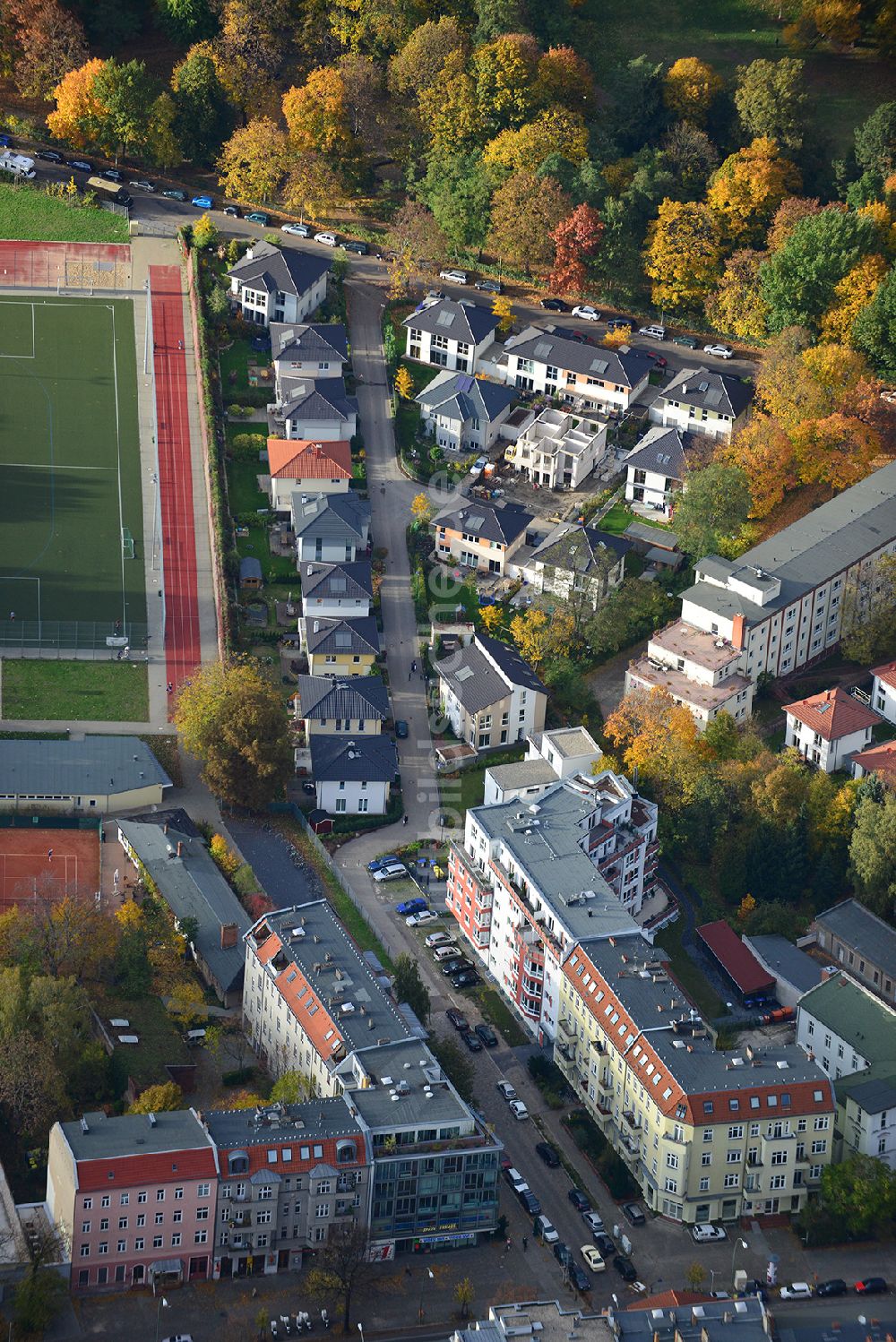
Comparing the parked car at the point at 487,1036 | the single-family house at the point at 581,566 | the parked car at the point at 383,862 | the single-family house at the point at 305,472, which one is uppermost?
the single-family house at the point at 305,472

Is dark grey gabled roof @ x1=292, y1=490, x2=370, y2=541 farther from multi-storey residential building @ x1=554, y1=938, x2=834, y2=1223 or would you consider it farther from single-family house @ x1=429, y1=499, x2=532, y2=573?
multi-storey residential building @ x1=554, y1=938, x2=834, y2=1223

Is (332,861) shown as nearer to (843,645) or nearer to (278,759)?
(278,759)

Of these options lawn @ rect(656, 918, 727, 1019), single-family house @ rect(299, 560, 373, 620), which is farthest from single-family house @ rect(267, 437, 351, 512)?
lawn @ rect(656, 918, 727, 1019)

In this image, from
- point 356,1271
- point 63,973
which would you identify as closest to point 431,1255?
point 356,1271

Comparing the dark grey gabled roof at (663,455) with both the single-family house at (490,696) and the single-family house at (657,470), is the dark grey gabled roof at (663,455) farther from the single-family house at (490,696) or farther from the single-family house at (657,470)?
the single-family house at (490,696)

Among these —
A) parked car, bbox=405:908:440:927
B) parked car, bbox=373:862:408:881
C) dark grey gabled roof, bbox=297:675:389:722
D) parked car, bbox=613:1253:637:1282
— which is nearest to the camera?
parked car, bbox=613:1253:637:1282

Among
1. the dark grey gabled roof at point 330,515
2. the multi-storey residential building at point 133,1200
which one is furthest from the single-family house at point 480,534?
the multi-storey residential building at point 133,1200

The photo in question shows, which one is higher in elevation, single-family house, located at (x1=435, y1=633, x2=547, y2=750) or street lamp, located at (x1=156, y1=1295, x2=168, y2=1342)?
single-family house, located at (x1=435, y1=633, x2=547, y2=750)

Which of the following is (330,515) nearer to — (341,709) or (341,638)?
(341,638)
